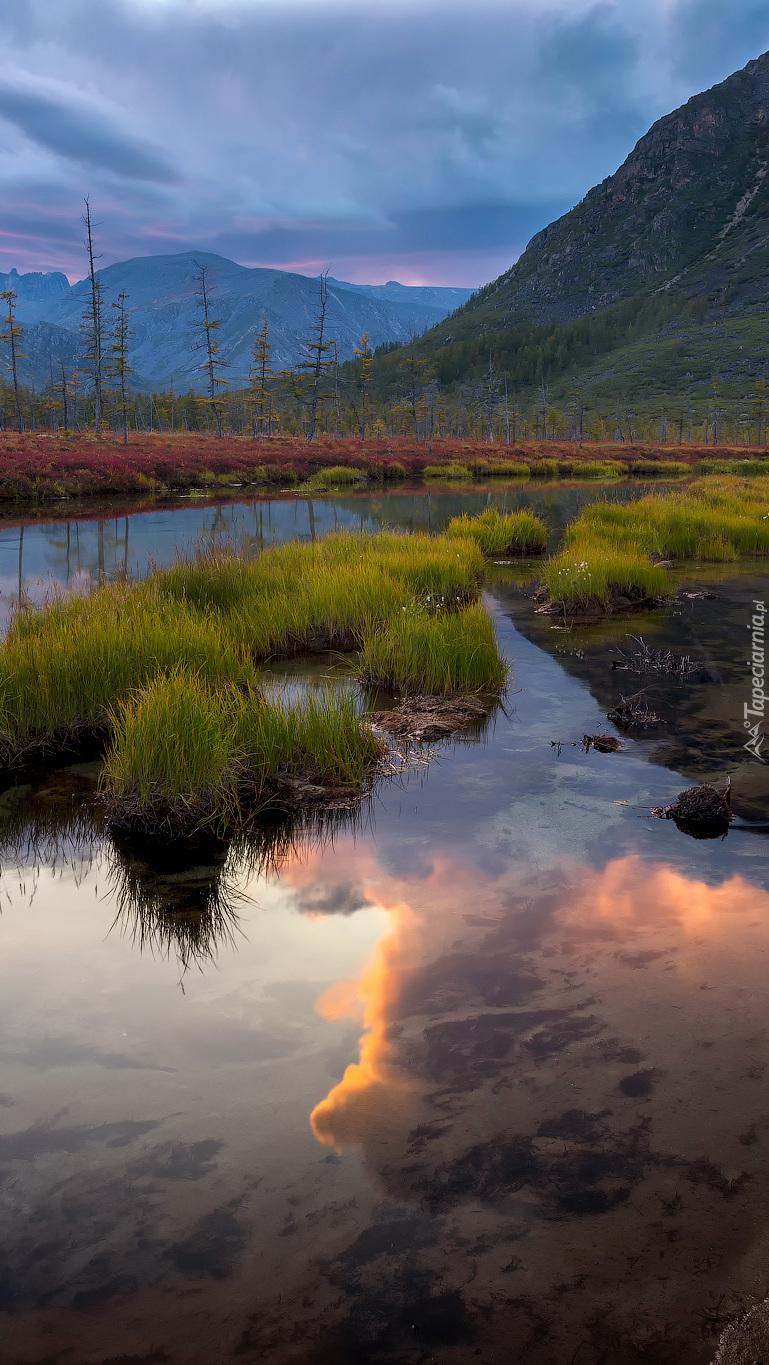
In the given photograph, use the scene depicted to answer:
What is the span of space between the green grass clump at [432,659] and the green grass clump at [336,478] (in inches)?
1544

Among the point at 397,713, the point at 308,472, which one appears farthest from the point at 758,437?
the point at 397,713

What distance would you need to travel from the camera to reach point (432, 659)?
31.7ft

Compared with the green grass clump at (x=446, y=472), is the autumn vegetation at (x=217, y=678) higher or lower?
lower

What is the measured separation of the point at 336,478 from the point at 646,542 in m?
35.4

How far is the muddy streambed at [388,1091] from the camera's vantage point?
2494 millimetres

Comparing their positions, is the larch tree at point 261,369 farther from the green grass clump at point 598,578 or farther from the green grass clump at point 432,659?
the green grass clump at point 432,659

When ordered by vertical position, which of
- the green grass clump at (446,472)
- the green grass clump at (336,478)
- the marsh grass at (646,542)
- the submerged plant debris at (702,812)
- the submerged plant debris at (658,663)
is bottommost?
the submerged plant debris at (702,812)

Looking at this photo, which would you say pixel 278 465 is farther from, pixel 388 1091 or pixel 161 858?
pixel 388 1091

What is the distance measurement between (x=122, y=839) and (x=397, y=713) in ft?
12.4

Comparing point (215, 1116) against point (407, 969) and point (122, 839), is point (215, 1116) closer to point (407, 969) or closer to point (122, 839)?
point (407, 969)

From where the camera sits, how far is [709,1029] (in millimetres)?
3771

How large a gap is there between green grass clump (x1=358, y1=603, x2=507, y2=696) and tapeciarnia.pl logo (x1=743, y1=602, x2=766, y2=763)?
10.1 feet

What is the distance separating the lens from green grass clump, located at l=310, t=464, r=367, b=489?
163ft

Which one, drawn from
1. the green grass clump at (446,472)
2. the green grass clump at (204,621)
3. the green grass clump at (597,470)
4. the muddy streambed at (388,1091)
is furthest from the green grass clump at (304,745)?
the green grass clump at (597,470)
